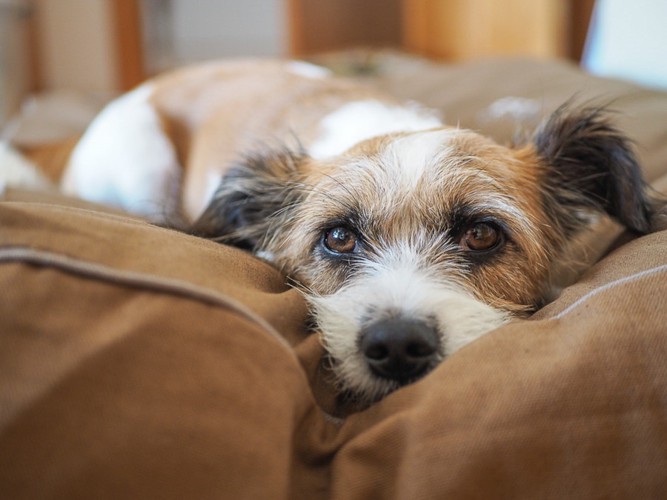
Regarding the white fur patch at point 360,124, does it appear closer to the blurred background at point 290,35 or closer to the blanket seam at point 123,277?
the blanket seam at point 123,277

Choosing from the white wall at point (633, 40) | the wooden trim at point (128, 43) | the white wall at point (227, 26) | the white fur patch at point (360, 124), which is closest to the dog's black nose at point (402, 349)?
the white fur patch at point (360, 124)

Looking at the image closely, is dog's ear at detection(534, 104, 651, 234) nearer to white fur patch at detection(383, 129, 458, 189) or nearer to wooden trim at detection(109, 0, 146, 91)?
white fur patch at detection(383, 129, 458, 189)

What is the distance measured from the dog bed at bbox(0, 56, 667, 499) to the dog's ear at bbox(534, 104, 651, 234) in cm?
56

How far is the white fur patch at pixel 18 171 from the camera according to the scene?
242cm

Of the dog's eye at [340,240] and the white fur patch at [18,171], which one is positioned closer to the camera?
the dog's eye at [340,240]

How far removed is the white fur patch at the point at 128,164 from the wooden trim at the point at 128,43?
4.10m

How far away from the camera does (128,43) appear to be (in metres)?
6.66

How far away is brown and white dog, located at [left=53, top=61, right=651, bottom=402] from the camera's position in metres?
1.25

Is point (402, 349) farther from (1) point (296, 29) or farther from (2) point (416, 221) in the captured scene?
(1) point (296, 29)

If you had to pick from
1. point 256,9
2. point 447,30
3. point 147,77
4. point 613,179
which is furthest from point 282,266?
point 256,9

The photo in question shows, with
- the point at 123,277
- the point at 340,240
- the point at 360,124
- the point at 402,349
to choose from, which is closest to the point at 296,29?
the point at 360,124

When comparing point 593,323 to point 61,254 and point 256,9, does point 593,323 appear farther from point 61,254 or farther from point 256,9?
point 256,9

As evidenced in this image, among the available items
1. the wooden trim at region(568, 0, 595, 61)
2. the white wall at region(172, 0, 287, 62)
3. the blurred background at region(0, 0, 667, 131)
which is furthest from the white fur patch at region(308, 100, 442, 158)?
the white wall at region(172, 0, 287, 62)

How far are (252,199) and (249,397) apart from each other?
1.02 meters
